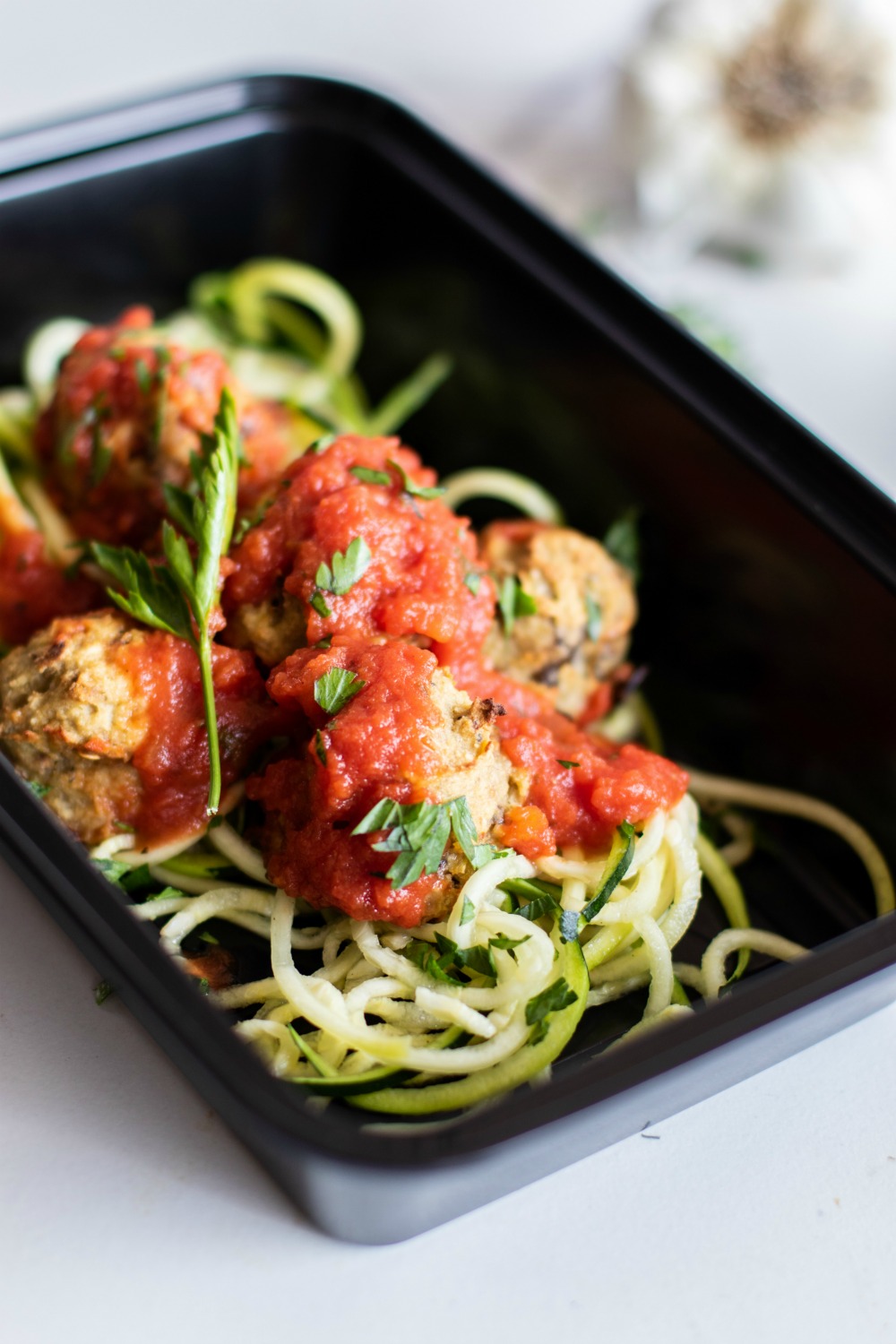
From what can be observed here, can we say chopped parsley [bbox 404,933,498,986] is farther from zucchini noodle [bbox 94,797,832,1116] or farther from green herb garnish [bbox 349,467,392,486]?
green herb garnish [bbox 349,467,392,486]

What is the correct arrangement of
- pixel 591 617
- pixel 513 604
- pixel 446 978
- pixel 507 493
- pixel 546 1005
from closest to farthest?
pixel 546 1005 → pixel 446 978 → pixel 513 604 → pixel 591 617 → pixel 507 493

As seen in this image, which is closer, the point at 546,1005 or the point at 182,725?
the point at 546,1005

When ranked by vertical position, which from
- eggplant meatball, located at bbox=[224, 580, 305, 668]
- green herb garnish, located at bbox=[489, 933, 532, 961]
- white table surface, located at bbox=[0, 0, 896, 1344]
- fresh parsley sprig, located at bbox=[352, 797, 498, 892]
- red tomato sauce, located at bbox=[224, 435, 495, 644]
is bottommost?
white table surface, located at bbox=[0, 0, 896, 1344]

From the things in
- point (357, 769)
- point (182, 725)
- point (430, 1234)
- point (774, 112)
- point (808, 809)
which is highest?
point (774, 112)

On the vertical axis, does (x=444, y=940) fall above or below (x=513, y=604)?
below

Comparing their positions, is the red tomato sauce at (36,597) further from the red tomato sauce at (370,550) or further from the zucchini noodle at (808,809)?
the zucchini noodle at (808,809)

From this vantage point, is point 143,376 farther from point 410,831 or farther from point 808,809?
point 808,809

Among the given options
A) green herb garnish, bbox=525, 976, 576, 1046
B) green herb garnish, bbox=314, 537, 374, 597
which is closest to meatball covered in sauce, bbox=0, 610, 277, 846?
green herb garnish, bbox=314, 537, 374, 597

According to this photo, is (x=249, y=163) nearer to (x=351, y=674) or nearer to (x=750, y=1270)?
(x=351, y=674)

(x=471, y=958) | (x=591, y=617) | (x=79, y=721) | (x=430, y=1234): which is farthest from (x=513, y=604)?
(x=430, y=1234)
